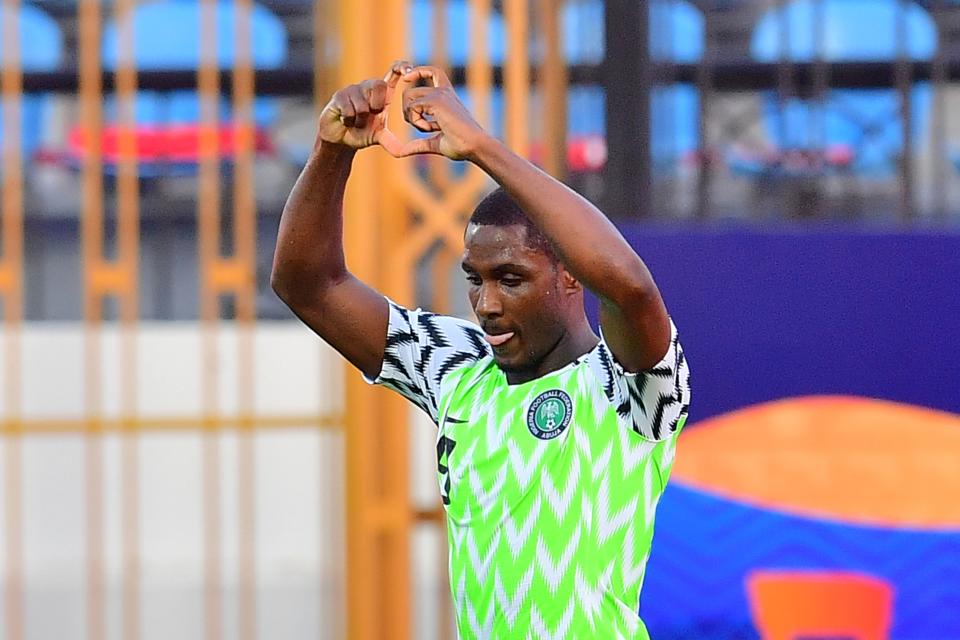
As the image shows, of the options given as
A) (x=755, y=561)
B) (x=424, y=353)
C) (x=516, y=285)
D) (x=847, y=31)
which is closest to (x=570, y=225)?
(x=516, y=285)

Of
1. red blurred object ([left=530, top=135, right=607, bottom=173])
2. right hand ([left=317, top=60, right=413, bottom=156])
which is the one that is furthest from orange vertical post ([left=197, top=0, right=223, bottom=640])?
right hand ([left=317, top=60, right=413, bottom=156])

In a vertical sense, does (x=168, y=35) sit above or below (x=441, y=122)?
above

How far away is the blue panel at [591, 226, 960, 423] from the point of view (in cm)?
354

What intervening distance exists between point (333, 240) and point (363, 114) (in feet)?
0.82

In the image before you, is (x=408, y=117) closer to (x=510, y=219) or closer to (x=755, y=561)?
(x=510, y=219)

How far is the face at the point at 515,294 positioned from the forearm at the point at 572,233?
0.14 metres

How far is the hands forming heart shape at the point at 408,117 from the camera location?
177 cm

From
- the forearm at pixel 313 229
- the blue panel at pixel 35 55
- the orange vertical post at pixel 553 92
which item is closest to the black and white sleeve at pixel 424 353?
the forearm at pixel 313 229

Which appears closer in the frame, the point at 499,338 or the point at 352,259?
the point at 499,338

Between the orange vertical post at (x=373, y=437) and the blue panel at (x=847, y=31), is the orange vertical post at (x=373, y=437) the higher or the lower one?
the lower one

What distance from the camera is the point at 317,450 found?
5816 millimetres

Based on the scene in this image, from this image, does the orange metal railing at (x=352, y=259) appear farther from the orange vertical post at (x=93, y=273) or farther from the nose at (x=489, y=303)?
the nose at (x=489, y=303)

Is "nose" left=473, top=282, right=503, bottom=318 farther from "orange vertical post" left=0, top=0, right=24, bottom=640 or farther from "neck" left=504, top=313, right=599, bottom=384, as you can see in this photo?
"orange vertical post" left=0, top=0, right=24, bottom=640

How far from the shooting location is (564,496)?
1.88m
